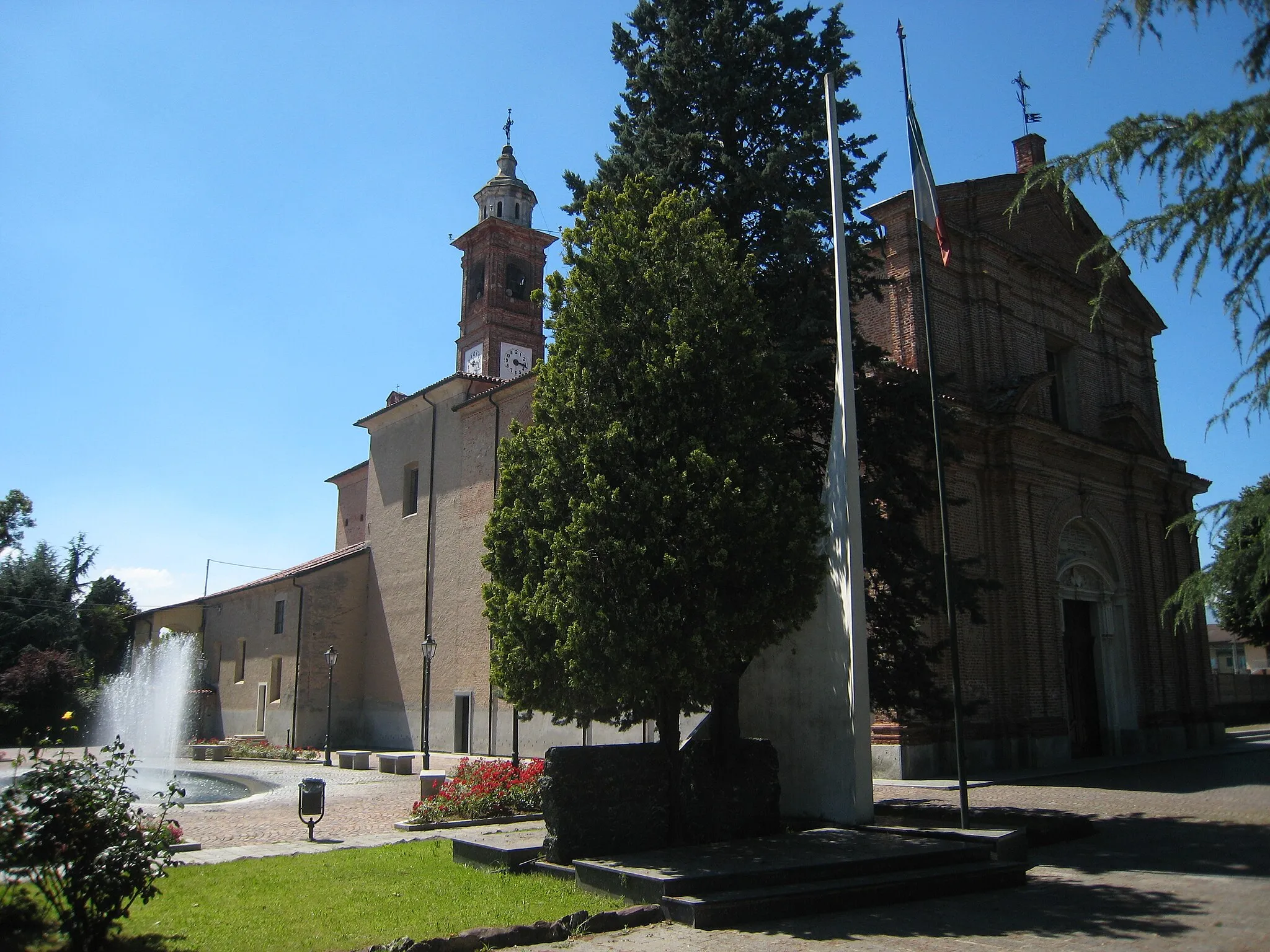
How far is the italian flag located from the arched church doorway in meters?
13.4

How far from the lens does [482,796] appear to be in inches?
551

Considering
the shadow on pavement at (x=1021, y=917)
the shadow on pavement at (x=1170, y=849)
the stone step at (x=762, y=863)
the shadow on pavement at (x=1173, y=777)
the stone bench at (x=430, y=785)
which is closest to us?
the shadow on pavement at (x=1021, y=917)

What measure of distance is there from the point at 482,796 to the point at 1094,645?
57.3 feet

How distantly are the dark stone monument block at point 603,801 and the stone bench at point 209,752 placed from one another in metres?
25.8

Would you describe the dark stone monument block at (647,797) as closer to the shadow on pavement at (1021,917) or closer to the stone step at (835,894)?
the stone step at (835,894)

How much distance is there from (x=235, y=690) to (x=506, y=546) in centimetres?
3130

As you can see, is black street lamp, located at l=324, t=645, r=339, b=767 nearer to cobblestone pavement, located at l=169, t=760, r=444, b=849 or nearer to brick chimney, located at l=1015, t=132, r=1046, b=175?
cobblestone pavement, located at l=169, t=760, r=444, b=849

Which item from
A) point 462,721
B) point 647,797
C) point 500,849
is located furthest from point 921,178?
point 462,721

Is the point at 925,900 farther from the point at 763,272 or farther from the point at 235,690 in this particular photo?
the point at 235,690

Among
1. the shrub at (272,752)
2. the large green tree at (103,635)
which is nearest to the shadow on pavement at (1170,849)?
the shrub at (272,752)

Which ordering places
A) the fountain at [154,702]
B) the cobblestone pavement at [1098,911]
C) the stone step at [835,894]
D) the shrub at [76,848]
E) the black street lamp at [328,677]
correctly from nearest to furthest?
the shrub at [76,848]
the cobblestone pavement at [1098,911]
the stone step at [835,894]
the black street lamp at [328,677]
the fountain at [154,702]

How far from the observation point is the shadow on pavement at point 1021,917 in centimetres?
728

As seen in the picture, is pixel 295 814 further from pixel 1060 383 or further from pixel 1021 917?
pixel 1060 383

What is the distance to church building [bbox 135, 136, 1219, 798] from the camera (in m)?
20.6
